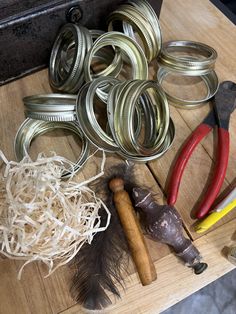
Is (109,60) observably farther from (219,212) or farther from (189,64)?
(219,212)

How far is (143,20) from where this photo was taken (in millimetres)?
732

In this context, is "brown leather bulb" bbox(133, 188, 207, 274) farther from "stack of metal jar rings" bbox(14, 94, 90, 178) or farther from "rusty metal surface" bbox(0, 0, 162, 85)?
"rusty metal surface" bbox(0, 0, 162, 85)

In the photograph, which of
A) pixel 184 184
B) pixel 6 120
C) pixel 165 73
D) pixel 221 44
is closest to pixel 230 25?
pixel 221 44

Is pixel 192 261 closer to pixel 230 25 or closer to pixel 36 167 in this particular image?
pixel 36 167

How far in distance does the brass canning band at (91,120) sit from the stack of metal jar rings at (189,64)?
165 millimetres

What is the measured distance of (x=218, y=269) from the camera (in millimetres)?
580

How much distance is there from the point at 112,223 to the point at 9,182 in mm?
180

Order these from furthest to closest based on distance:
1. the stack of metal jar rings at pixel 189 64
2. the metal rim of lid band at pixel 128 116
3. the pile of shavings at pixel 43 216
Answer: the stack of metal jar rings at pixel 189 64, the metal rim of lid band at pixel 128 116, the pile of shavings at pixel 43 216

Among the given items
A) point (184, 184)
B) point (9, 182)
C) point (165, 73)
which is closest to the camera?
Answer: point (9, 182)

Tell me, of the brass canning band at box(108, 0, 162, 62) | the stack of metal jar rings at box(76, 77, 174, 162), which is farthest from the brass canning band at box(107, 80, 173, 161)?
the brass canning band at box(108, 0, 162, 62)

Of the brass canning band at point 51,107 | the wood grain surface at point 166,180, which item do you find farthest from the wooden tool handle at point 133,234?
the brass canning band at point 51,107

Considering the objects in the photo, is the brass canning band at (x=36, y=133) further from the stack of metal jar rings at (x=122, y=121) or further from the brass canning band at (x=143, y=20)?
the brass canning band at (x=143, y=20)

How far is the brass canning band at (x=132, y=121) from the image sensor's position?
627 mm

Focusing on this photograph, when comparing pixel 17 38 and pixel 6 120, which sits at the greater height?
pixel 17 38
